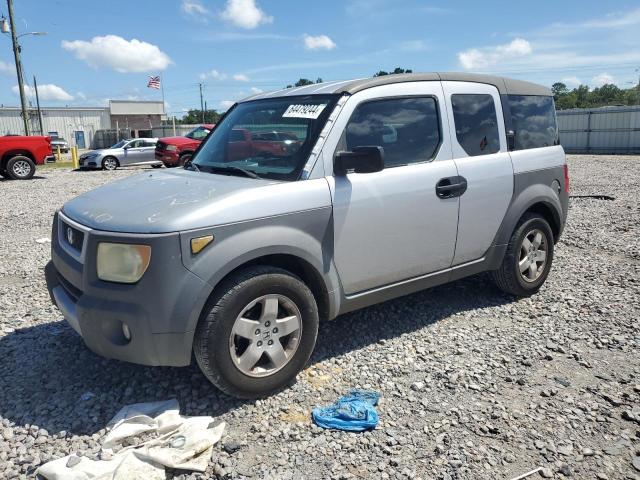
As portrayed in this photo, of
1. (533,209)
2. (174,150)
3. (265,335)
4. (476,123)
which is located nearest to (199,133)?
(174,150)

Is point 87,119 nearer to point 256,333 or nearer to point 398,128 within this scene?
point 398,128

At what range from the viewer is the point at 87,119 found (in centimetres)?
6203

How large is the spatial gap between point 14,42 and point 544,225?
3102 cm


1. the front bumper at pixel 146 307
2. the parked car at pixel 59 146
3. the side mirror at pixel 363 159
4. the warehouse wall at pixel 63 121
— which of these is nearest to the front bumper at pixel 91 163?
the parked car at pixel 59 146

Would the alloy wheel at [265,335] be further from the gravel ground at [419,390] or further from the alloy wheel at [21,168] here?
the alloy wheel at [21,168]

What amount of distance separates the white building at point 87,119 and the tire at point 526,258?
178ft

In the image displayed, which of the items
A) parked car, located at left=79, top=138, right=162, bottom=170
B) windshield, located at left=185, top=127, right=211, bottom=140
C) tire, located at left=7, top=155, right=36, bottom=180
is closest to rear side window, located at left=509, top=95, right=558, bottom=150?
tire, located at left=7, top=155, right=36, bottom=180

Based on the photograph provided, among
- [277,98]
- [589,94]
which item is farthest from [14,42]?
[589,94]

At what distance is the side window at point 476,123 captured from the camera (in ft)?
13.9

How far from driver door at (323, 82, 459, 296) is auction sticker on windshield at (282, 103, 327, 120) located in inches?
7.1

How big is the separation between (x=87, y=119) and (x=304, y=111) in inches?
2582

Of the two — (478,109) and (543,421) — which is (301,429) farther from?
(478,109)

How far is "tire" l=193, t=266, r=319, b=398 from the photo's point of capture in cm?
302

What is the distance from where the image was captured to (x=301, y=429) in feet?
9.93
